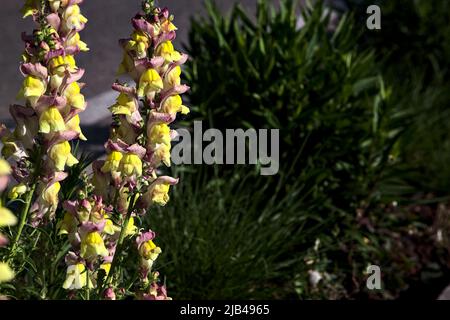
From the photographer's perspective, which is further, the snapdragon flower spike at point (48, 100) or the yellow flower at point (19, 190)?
the yellow flower at point (19, 190)

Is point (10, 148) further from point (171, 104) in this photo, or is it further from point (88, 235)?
point (171, 104)

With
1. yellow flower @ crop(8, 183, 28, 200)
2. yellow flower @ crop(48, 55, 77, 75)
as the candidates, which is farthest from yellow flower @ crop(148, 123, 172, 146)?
yellow flower @ crop(8, 183, 28, 200)

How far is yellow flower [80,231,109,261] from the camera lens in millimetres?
2855

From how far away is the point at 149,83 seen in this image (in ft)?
9.41

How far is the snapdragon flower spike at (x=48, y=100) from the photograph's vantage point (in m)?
2.77

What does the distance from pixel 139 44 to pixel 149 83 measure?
0.13m

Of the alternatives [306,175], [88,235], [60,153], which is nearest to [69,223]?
[88,235]

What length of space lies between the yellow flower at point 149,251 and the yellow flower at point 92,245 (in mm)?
173

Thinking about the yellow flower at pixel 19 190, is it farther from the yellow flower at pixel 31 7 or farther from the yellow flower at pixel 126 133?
the yellow flower at pixel 31 7

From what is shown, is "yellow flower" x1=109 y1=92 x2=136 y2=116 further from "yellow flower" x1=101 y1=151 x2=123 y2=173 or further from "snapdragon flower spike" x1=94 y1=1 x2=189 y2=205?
"yellow flower" x1=101 y1=151 x2=123 y2=173

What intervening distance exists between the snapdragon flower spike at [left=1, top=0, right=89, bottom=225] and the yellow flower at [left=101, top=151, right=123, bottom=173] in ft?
0.34

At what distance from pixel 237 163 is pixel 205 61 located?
0.83 metres

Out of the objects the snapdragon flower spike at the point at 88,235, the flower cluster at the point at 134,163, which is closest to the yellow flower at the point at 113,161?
the flower cluster at the point at 134,163
